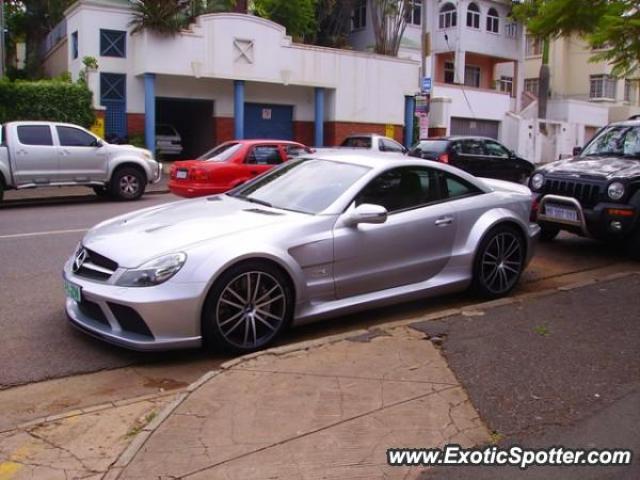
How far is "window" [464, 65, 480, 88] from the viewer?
133 feet

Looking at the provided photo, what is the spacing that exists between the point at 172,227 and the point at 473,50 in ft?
117

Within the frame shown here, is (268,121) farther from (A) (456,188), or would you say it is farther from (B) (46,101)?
(A) (456,188)

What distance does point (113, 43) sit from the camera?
22812mm

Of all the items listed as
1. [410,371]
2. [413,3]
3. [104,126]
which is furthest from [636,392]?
[413,3]

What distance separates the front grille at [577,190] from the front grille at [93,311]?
606 cm

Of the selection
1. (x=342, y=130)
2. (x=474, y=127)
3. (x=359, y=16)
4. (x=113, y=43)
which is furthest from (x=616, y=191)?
(x=359, y=16)

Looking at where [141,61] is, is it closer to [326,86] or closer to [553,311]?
[326,86]

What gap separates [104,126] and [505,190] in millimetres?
18021

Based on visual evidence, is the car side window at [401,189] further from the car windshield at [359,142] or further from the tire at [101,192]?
the car windshield at [359,142]

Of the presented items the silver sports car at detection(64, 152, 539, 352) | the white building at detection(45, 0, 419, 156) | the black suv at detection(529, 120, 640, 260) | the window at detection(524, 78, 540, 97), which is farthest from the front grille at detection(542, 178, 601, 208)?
the window at detection(524, 78, 540, 97)

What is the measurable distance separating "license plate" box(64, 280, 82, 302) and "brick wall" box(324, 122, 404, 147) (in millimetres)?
22465

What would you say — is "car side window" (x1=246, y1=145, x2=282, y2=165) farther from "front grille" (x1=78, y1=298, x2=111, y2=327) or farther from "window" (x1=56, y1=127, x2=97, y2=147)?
"front grille" (x1=78, y1=298, x2=111, y2=327)

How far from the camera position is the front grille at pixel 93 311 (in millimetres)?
5000

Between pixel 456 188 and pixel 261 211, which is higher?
pixel 456 188
